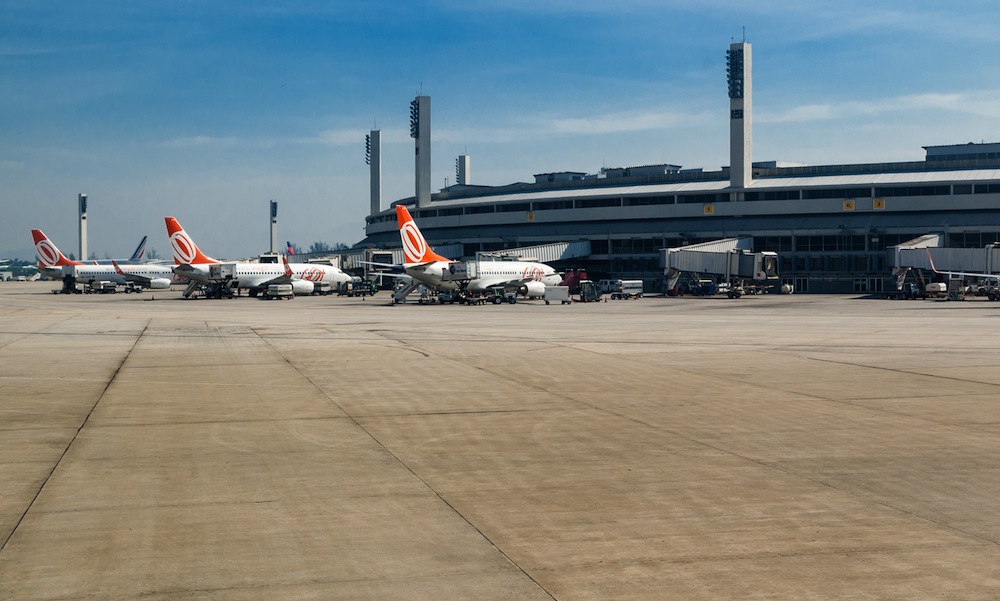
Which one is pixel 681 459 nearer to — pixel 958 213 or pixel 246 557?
pixel 246 557

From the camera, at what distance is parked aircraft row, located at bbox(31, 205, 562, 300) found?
89500 mm

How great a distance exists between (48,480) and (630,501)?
28.8 feet

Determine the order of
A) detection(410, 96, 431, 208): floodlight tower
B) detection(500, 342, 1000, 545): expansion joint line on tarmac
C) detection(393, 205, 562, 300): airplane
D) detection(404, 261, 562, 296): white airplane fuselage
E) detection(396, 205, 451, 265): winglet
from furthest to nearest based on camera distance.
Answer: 1. detection(410, 96, 431, 208): floodlight tower
2. detection(396, 205, 451, 265): winglet
3. detection(393, 205, 562, 300): airplane
4. detection(404, 261, 562, 296): white airplane fuselage
5. detection(500, 342, 1000, 545): expansion joint line on tarmac

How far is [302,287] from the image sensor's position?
107500mm

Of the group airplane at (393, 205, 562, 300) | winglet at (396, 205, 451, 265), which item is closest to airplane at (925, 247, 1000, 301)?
airplane at (393, 205, 562, 300)

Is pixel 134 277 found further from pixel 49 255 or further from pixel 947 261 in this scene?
pixel 947 261

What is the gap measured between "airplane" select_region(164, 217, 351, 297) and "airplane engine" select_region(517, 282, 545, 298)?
26850mm

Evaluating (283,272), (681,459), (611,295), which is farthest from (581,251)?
(681,459)

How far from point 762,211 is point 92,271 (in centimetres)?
8814

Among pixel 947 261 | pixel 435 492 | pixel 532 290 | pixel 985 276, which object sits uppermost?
pixel 947 261

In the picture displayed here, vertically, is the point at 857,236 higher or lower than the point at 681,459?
higher

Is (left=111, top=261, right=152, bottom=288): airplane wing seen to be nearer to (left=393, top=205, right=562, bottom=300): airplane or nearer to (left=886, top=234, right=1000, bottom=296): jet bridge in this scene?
(left=393, top=205, right=562, bottom=300): airplane

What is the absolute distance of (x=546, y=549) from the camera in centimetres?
1130

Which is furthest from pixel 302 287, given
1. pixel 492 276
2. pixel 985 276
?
pixel 985 276
